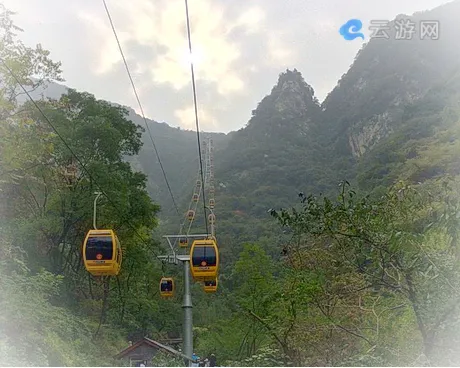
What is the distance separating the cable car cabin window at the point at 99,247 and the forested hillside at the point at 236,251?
5.48ft

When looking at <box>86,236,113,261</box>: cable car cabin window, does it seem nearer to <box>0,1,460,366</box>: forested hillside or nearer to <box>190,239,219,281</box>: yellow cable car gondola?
<box>0,1,460,366</box>: forested hillside

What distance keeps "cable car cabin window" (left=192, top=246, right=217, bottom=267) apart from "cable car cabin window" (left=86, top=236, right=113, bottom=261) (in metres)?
2.49

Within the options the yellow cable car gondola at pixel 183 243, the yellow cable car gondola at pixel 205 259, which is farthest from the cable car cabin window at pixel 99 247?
the yellow cable car gondola at pixel 183 243

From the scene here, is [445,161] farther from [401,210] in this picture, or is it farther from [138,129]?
[401,210]

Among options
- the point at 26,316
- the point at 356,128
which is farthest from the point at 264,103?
the point at 26,316

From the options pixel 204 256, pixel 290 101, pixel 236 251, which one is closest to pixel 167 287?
pixel 204 256

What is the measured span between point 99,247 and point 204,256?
8.70 ft

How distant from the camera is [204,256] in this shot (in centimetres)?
990

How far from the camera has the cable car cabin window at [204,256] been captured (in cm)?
985

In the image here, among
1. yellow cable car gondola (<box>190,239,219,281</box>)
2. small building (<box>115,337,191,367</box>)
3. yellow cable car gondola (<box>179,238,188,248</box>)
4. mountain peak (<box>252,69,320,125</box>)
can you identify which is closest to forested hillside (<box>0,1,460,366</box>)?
small building (<box>115,337,191,367</box>)

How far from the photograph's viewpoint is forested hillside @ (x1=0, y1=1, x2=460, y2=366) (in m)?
5.26

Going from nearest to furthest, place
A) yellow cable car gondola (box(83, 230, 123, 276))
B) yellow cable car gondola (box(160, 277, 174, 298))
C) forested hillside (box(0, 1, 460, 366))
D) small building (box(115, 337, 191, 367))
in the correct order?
forested hillside (box(0, 1, 460, 366))
yellow cable car gondola (box(83, 230, 123, 276))
yellow cable car gondola (box(160, 277, 174, 298))
small building (box(115, 337, 191, 367))

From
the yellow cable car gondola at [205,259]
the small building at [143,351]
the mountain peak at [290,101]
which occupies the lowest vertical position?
the small building at [143,351]

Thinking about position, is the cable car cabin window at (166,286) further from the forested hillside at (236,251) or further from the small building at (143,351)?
the small building at (143,351)
